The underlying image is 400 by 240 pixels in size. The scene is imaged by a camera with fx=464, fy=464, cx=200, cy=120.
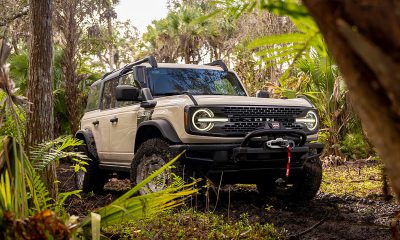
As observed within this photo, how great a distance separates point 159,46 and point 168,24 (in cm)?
215

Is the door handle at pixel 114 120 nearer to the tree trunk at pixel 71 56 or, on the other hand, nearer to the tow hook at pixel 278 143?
the tow hook at pixel 278 143

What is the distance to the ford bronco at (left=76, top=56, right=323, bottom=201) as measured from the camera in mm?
4871

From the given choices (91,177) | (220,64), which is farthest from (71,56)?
(220,64)

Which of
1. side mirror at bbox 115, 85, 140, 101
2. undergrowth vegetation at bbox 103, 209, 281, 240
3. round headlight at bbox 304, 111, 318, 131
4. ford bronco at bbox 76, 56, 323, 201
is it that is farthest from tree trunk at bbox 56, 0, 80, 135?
undergrowth vegetation at bbox 103, 209, 281, 240

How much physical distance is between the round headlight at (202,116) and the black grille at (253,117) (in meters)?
0.15

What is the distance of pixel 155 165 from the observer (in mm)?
5023

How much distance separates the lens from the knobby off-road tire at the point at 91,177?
7056mm

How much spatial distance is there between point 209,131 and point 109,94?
8.63ft

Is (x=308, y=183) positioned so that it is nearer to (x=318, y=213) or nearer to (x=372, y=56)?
(x=318, y=213)

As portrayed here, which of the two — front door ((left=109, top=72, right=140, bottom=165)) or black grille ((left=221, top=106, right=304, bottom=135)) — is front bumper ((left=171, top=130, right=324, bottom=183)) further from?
front door ((left=109, top=72, right=140, bottom=165))

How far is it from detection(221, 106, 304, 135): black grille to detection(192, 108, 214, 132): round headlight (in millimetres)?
146

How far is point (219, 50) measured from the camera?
1120 inches

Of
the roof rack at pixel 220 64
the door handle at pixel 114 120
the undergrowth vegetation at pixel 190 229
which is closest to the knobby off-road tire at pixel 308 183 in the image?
the undergrowth vegetation at pixel 190 229

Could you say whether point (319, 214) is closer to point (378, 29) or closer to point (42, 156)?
point (42, 156)
